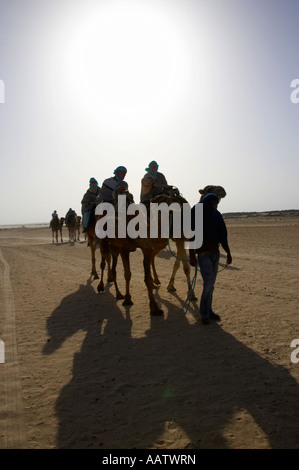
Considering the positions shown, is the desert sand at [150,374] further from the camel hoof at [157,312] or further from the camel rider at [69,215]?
the camel rider at [69,215]

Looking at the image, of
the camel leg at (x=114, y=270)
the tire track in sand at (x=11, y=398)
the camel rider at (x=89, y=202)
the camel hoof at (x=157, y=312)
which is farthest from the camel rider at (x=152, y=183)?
the tire track in sand at (x=11, y=398)

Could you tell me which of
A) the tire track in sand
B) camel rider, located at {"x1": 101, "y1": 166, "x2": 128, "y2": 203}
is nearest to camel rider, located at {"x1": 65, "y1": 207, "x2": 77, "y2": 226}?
camel rider, located at {"x1": 101, "y1": 166, "x2": 128, "y2": 203}

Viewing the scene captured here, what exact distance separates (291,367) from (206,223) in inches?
105

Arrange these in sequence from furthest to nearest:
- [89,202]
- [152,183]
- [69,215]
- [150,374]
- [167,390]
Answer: [69,215], [89,202], [152,183], [150,374], [167,390]

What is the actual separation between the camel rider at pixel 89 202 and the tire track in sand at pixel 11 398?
215 inches

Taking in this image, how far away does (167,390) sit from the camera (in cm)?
373

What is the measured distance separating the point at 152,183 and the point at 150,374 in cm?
471

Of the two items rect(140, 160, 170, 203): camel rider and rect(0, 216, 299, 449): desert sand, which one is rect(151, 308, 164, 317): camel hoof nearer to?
rect(0, 216, 299, 449): desert sand

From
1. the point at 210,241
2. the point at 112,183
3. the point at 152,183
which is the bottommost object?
the point at 210,241

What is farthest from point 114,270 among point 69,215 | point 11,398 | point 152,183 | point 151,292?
point 69,215

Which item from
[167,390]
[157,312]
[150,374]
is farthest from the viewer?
[157,312]

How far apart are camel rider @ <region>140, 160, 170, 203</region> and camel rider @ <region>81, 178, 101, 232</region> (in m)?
3.65

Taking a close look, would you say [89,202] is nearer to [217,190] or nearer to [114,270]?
[114,270]
